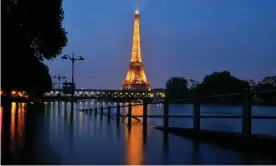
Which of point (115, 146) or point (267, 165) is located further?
point (115, 146)

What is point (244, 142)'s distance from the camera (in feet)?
36.8

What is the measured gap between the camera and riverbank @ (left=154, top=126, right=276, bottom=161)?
33.3ft

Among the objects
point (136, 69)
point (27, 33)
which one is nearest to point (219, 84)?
point (136, 69)

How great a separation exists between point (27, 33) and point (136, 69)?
14881 centimetres

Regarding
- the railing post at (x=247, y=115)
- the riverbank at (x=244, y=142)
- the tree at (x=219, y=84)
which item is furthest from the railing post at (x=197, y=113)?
the tree at (x=219, y=84)

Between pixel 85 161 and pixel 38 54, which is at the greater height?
pixel 38 54

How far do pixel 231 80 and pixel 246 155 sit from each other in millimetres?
153472

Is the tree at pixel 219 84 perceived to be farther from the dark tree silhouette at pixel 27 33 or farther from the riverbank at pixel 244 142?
the riverbank at pixel 244 142

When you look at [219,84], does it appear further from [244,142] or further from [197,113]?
[244,142]

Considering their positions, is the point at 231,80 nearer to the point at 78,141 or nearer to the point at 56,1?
the point at 56,1

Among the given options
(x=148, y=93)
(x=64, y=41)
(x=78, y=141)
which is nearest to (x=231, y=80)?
(x=148, y=93)

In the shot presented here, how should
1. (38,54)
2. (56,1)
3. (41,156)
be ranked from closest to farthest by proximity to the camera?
1. (41,156)
2. (56,1)
3. (38,54)

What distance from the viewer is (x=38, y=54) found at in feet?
85.2

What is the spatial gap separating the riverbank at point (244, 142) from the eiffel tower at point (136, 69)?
150 m
